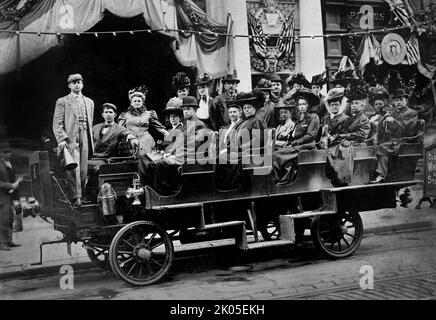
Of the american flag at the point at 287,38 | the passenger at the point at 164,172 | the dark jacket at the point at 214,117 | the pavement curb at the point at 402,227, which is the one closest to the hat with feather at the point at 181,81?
the dark jacket at the point at 214,117

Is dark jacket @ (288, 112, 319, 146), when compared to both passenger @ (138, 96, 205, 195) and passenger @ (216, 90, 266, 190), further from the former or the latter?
passenger @ (138, 96, 205, 195)

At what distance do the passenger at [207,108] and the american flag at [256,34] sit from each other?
0.74 metres

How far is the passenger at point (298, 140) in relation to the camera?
5.50m

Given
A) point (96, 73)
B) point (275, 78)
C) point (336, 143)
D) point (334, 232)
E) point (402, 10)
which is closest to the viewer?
point (96, 73)

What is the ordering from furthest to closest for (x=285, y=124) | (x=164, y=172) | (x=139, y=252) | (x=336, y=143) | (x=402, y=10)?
(x=402, y=10) → (x=285, y=124) → (x=336, y=143) → (x=164, y=172) → (x=139, y=252)

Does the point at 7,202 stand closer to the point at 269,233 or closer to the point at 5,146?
the point at 5,146

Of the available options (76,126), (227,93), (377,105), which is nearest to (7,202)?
(76,126)

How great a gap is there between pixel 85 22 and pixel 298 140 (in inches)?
113

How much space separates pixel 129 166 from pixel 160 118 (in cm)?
100

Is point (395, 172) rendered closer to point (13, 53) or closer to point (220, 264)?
point (220, 264)

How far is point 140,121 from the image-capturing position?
5.60m

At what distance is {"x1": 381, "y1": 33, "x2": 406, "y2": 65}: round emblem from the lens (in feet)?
21.2

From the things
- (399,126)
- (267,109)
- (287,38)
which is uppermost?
(287,38)

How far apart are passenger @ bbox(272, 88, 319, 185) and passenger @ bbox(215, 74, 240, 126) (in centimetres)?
78
